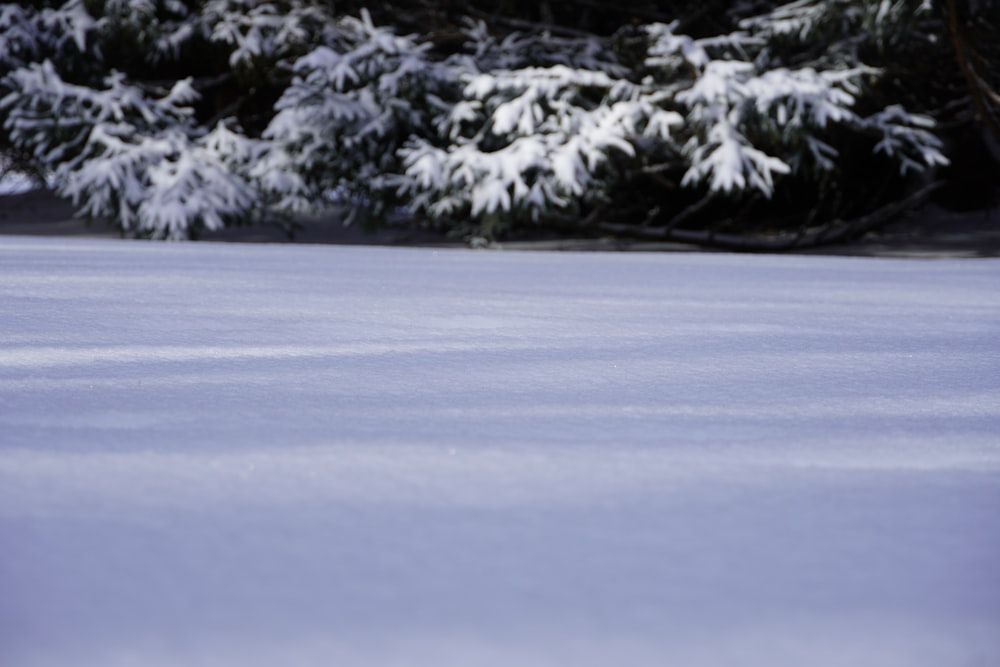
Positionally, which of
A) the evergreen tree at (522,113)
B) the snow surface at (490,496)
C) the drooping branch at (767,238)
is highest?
the evergreen tree at (522,113)

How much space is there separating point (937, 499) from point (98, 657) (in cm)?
62

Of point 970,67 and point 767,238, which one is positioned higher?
point 970,67

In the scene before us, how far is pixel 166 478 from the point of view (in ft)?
2.60

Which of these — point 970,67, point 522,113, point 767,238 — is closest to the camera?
point 970,67

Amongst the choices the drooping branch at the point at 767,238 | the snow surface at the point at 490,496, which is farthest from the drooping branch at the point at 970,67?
the snow surface at the point at 490,496

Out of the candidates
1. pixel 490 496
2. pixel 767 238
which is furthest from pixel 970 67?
pixel 490 496

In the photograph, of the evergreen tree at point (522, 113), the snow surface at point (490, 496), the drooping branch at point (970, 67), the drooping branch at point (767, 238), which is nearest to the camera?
the snow surface at point (490, 496)

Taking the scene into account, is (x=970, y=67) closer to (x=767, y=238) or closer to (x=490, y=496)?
(x=767, y=238)

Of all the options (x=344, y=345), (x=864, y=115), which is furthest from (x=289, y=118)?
(x=344, y=345)

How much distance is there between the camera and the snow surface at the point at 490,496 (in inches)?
20.8

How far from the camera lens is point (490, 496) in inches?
29.9

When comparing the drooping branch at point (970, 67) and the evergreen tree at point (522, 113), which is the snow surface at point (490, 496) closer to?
the evergreen tree at point (522, 113)

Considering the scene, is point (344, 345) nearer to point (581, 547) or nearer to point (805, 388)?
point (805, 388)

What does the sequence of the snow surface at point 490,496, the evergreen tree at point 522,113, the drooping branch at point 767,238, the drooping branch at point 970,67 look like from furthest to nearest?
the drooping branch at point 767,238 < the evergreen tree at point 522,113 < the drooping branch at point 970,67 < the snow surface at point 490,496
